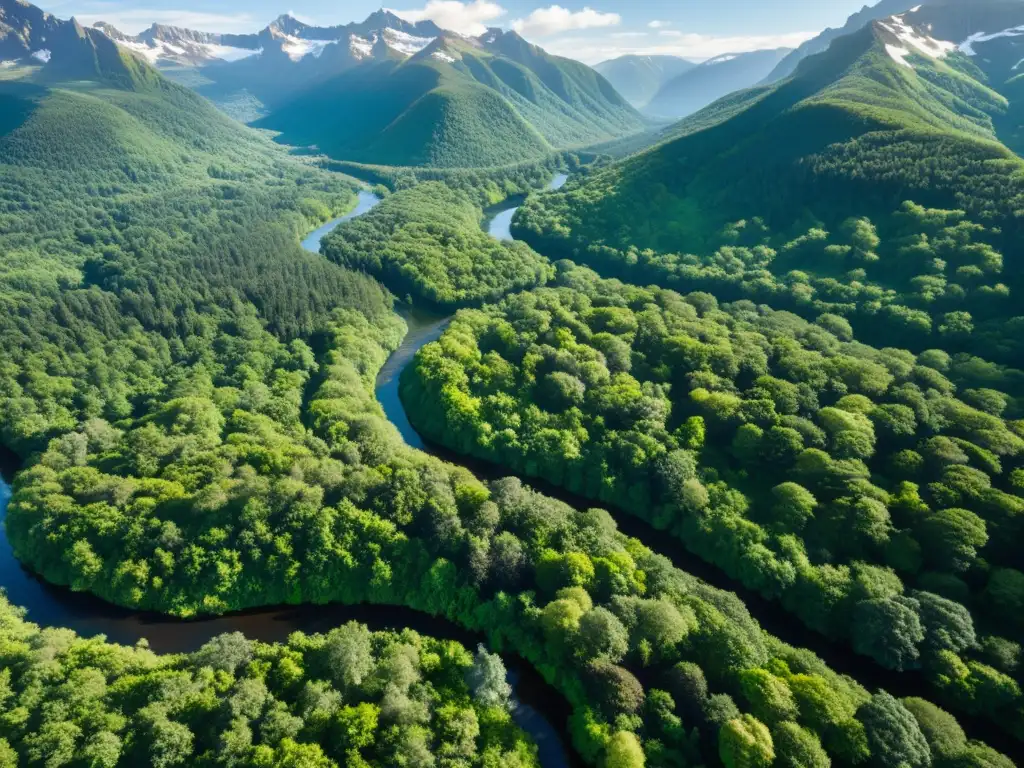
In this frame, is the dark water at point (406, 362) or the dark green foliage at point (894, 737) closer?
the dark green foliage at point (894, 737)

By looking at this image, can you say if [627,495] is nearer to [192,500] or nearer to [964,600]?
[964,600]

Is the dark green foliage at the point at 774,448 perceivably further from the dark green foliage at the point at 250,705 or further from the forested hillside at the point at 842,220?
the dark green foliage at the point at 250,705

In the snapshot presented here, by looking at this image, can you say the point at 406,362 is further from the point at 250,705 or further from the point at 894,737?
the point at 894,737

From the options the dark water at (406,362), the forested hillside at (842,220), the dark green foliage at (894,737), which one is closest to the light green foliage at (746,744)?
the dark green foliage at (894,737)

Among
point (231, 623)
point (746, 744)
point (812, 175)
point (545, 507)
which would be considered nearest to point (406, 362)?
point (545, 507)

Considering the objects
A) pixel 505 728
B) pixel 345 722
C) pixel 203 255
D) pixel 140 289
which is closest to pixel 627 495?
pixel 505 728

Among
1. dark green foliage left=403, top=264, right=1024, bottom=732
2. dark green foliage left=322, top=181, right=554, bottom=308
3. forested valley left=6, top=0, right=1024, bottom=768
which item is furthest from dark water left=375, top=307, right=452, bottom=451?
dark green foliage left=322, top=181, right=554, bottom=308
